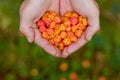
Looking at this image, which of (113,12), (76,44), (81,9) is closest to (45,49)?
(76,44)

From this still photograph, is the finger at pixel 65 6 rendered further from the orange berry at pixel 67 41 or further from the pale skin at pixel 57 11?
the orange berry at pixel 67 41

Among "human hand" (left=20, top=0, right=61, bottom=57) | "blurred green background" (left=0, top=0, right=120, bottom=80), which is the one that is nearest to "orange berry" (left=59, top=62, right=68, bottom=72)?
"blurred green background" (left=0, top=0, right=120, bottom=80)

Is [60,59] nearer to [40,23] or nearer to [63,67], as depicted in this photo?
[63,67]

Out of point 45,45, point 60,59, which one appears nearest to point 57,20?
point 45,45

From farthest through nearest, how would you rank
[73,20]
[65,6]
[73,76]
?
A: [73,76] < [65,6] < [73,20]

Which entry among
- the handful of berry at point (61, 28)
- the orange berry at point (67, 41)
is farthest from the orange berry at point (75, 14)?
the orange berry at point (67, 41)
